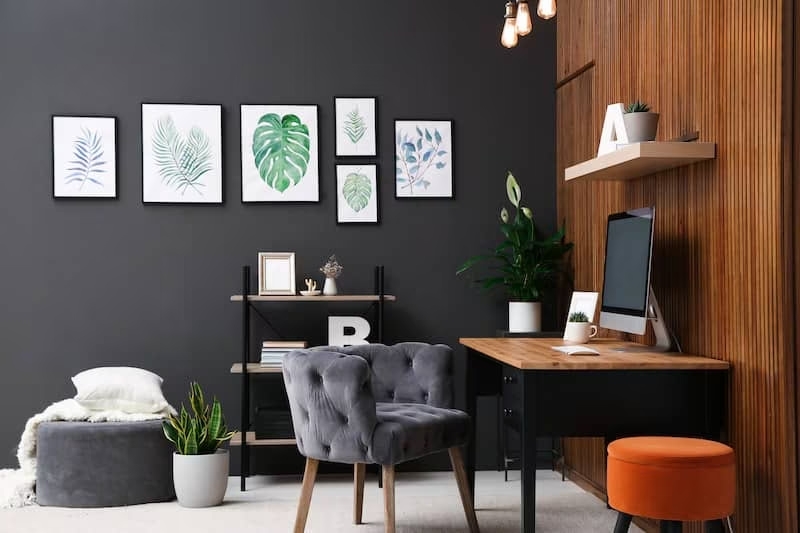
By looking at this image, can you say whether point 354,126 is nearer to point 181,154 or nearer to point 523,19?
point 181,154

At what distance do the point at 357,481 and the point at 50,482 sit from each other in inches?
59.6

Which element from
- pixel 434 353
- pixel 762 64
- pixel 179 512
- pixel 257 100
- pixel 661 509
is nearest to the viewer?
pixel 661 509

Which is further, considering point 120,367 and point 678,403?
point 120,367

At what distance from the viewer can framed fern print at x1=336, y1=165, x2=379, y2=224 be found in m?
5.27

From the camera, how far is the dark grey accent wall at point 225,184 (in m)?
5.12

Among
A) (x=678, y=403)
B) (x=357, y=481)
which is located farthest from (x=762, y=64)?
(x=357, y=481)

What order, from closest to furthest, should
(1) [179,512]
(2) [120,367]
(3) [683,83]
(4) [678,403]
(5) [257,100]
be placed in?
1. (4) [678,403]
2. (3) [683,83]
3. (1) [179,512]
4. (2) [120,367]
5. (5) [257,100]

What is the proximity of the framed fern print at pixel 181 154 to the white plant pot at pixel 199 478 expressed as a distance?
4.93 feet

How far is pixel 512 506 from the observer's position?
4457 mm

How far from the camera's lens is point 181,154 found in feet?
17.0

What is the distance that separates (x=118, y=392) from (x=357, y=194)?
167 centimetres

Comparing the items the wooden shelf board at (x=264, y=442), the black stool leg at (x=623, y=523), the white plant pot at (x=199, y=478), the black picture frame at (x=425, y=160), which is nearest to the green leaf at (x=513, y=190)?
the black picture frame at (x=425, y=160)

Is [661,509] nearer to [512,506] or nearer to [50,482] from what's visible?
[512,506]

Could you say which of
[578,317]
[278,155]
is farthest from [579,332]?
[278,155]
